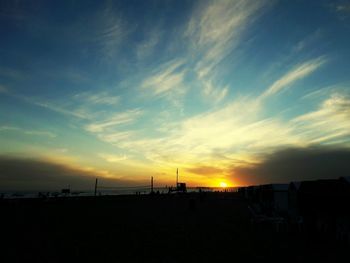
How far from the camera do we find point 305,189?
17.3m

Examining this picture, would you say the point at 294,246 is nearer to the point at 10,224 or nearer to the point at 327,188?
the point at 327,188

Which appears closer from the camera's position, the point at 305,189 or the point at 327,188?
the point at 327,188

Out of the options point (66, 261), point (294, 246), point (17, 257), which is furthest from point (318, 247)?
point (17, 257)

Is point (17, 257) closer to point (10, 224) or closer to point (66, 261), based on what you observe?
point (66, 261)

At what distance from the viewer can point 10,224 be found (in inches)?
750

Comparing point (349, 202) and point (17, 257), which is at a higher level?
point (349, 202)

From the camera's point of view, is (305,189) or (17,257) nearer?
(17,257)

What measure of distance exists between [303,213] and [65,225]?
13.6 m

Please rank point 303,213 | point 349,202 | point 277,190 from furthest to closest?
point 277,190
point 303,213
point 349,202

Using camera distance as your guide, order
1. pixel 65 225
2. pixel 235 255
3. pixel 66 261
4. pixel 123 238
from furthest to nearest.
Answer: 1. pixel 65 225
2. pixel 123 238
3. pixel 235 255
4. pixel 66 261

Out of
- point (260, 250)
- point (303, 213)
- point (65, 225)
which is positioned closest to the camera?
point (260, 250)

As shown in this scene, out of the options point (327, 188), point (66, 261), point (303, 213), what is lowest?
point (66, 261)

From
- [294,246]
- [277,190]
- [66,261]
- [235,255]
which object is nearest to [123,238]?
[66,261]

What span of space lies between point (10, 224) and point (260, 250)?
15105 millimetres
